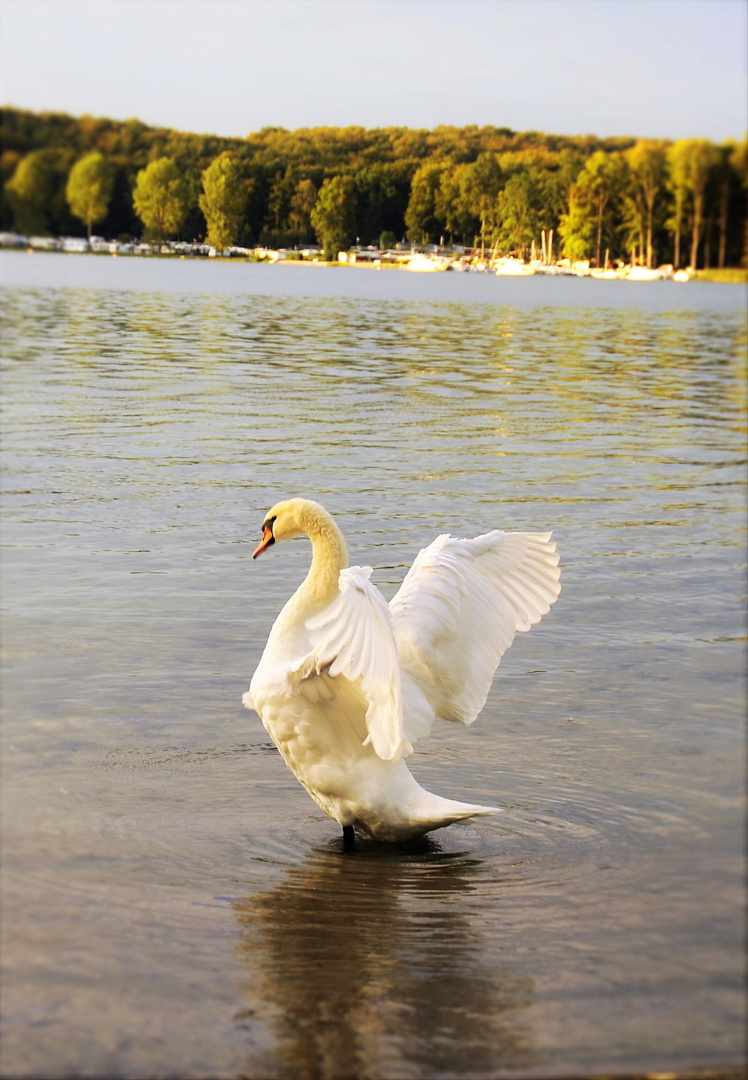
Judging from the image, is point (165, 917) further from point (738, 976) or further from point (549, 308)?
point (549, 308)

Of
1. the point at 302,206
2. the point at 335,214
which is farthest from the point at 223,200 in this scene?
the point at 335,214

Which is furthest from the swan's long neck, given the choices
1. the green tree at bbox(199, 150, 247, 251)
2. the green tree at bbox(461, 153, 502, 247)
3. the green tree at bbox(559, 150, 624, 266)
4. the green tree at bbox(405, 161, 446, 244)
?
the green tree at bbox(405, 161, 446, 244)

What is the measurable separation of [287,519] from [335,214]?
767cm

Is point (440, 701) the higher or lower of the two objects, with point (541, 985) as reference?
higher

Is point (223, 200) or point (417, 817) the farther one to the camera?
point (223, 200)

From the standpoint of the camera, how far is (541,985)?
4.47 metres

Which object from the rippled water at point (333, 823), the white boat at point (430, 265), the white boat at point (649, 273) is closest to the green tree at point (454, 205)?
the white boat at point (649, 273)

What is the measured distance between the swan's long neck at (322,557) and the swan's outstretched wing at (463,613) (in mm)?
340

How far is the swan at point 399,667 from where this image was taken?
581 centimetres

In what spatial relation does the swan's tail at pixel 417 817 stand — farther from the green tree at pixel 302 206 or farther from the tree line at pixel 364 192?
the green tree at pixel 302 206

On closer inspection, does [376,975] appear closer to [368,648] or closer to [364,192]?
[368,648]

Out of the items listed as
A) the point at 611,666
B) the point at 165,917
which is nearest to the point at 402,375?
the point at 611,666

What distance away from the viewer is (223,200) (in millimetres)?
11039

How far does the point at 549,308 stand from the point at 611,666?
50425 mm
